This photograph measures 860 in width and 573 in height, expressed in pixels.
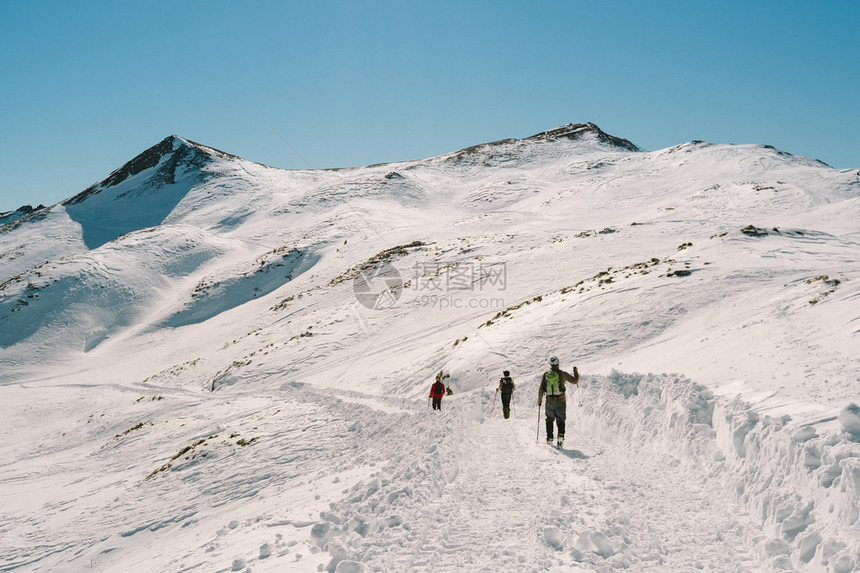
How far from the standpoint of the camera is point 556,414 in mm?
10672

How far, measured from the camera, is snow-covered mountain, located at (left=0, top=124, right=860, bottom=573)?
661cm

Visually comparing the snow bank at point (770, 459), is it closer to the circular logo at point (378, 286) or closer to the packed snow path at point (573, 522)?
the packed snow path at point (573, 522)

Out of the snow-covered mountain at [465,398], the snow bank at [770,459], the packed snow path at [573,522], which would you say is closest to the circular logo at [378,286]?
the snow-covered mountain at [465,398]

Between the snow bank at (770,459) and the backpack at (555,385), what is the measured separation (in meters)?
1.71

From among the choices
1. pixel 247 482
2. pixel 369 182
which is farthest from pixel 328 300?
pixel 369 182

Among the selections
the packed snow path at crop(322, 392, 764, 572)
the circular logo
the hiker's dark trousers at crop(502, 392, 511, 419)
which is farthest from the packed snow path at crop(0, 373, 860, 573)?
the circular logo

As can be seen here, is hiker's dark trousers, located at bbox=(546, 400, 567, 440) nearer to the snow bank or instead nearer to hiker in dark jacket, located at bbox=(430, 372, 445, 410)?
the snow bank

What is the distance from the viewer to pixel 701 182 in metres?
52.8

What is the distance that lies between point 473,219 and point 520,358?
38744 millimetres

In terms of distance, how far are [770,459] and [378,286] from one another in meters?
32.1

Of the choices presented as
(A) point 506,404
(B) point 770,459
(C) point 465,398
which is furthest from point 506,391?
(B) point 770,459

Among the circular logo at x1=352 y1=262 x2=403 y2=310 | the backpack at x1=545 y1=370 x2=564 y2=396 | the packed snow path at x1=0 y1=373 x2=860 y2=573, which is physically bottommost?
the packed snow path at x1=0 y1=373 x2=860 y2=573

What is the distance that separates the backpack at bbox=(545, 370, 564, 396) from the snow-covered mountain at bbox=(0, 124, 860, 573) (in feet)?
4.09

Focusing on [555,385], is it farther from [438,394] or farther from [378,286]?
[378,286]
